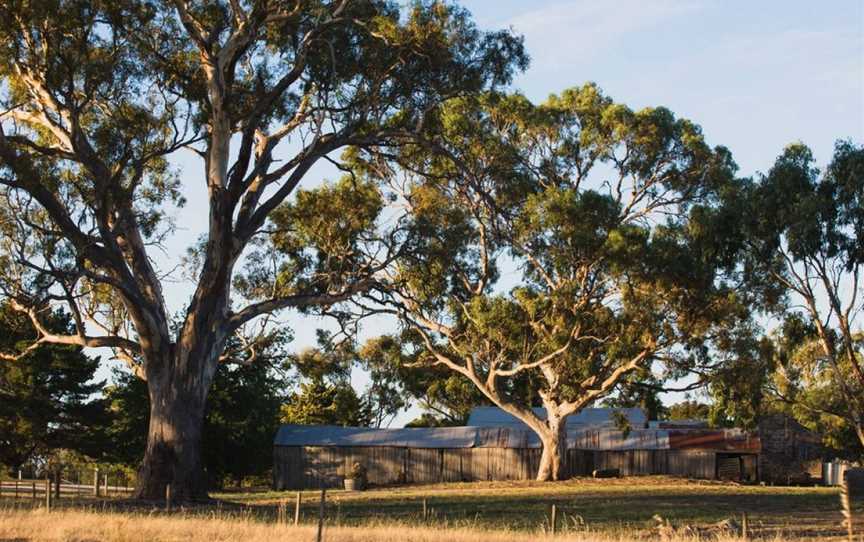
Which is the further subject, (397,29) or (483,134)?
(483,134)

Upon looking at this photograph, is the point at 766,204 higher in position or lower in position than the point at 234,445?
higher

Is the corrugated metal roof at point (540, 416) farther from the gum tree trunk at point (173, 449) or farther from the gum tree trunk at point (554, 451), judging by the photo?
the gum tree trunk at point (173, 449)

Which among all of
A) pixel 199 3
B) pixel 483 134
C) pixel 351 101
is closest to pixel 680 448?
pixel 483 134

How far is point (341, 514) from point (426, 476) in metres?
26.8

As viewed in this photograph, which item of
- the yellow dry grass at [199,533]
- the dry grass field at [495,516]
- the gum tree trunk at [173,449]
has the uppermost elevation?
the gum tree trunk at [173,449]

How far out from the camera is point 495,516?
93.6ft

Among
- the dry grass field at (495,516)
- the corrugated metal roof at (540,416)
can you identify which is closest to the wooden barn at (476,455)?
the corrugated metal roof at (540,416)

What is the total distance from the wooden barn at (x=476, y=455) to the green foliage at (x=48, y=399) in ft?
30.3

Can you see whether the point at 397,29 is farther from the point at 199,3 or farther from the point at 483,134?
the point at 483,134

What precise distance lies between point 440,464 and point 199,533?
37699mm

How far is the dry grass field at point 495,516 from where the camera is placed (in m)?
18.7

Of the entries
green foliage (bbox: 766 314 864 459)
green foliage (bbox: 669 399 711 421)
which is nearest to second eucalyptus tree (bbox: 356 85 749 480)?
green foliage (bbox: 766 314 864 459)

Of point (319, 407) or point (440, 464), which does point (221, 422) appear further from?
point (319, 407)

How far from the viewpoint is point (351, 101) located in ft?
111
